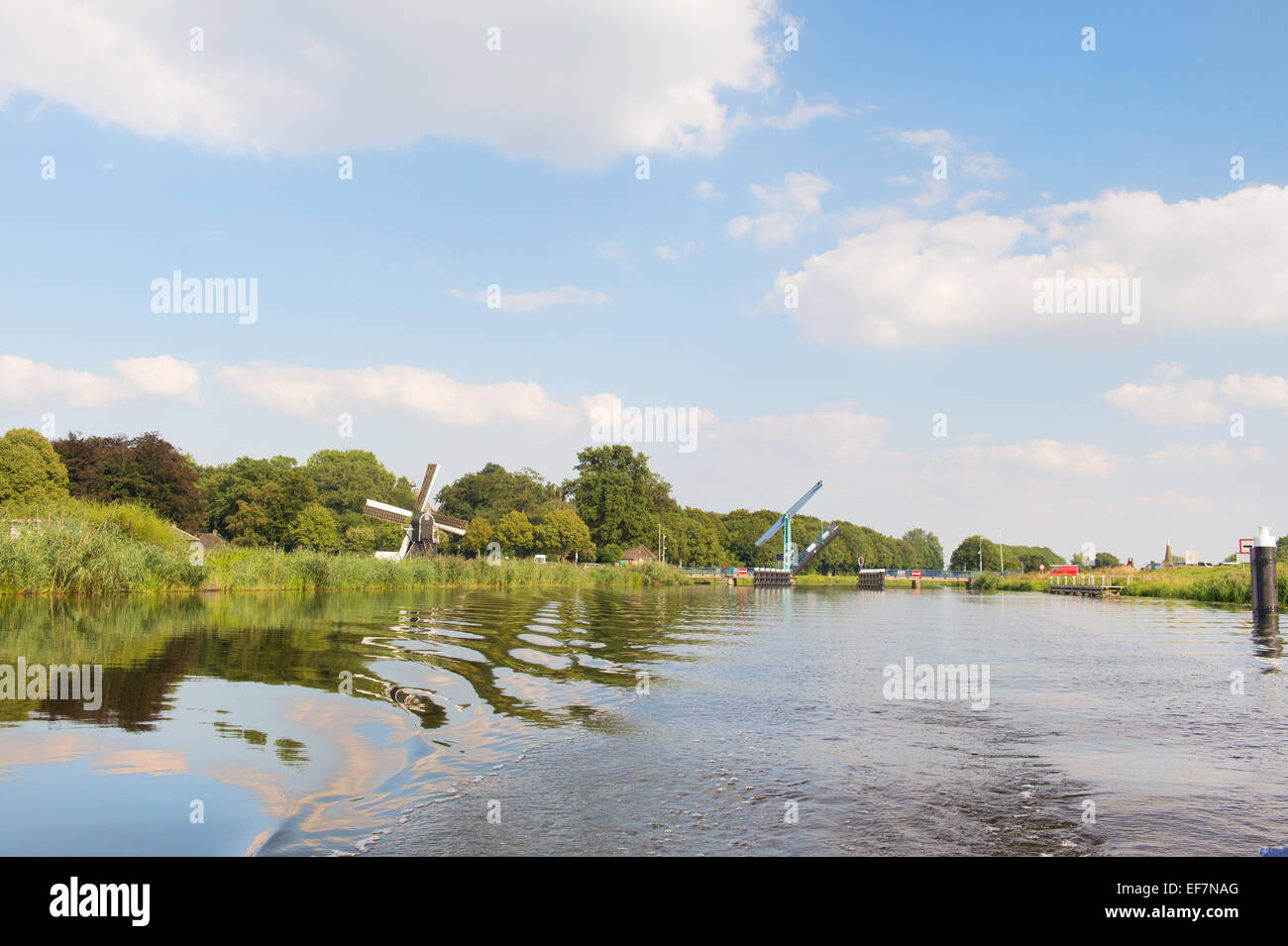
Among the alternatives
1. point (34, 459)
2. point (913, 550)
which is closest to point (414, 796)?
point (34, 459)

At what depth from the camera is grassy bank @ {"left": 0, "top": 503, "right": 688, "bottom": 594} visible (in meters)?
27.8

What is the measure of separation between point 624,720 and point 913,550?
619 feet

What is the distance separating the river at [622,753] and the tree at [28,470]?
166 ft

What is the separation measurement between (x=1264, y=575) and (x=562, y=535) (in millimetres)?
72126

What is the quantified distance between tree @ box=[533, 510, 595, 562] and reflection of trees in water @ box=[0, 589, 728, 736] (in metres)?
62.2

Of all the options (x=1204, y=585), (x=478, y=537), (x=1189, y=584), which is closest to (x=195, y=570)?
(x=1204, y=585)

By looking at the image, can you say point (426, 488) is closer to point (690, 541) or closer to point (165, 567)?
point (165, 567)

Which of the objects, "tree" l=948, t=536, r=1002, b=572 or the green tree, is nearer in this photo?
the green tree

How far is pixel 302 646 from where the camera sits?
16.6 m

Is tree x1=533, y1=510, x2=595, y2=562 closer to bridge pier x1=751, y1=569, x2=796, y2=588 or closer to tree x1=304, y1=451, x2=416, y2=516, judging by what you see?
bridge pier x1=751, y1=569, x2=796, y2=588

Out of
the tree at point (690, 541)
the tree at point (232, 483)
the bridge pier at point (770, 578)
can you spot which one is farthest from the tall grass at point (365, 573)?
the tree at point (232, 483)

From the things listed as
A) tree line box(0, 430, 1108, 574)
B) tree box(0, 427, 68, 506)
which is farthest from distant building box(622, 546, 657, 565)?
tree box(0, 427, 68, 506)

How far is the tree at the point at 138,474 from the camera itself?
196 ft
